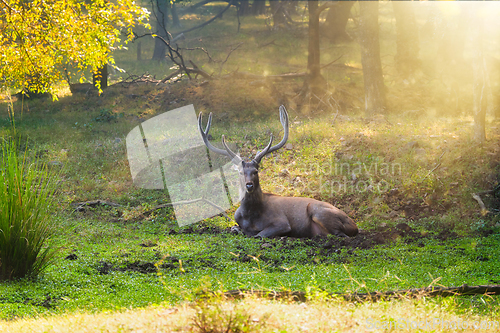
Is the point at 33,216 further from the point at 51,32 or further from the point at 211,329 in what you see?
the point at 51,32

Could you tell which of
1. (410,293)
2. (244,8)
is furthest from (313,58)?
(244,8)

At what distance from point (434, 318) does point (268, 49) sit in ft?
85.3

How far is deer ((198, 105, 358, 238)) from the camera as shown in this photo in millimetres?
8555

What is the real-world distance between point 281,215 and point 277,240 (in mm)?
829

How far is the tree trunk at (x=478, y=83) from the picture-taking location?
1155 cm

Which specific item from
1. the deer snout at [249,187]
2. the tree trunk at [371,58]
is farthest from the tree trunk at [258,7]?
the deer snout at [249,187]

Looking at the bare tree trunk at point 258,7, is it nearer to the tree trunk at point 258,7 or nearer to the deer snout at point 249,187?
the tree trunk at point 258,7

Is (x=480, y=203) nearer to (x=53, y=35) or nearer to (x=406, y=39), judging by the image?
(x=53, y=35)

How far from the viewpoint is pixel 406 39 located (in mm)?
21031

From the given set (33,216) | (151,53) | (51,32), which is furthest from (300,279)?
(151,53)

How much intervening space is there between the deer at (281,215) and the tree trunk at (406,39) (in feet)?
47.2

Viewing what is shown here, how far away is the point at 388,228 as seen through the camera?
880 cm

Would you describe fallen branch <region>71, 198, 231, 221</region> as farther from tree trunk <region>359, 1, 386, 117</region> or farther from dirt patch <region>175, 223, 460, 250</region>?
tree trunk <region>359, 1, 386, 117</region>

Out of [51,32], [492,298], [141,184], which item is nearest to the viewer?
[492,298]
